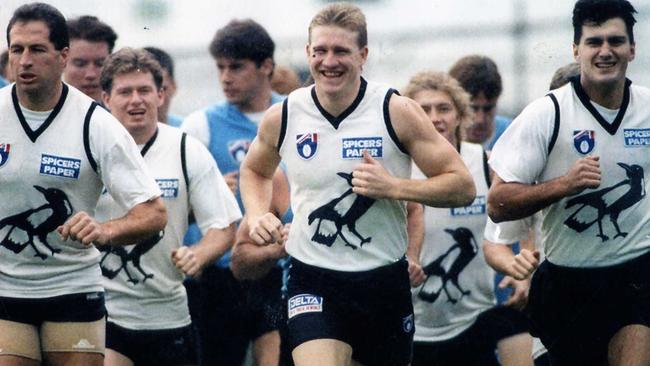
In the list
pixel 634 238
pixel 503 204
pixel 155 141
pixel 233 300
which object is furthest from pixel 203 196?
pixel 634 238

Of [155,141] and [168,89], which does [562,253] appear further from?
[168,89]

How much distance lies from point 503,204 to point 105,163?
Answer: 83.8 inches

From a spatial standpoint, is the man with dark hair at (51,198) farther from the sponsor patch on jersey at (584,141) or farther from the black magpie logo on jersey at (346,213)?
the sponsor patch on jersey at (584,141)

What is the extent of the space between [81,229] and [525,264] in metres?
2.51

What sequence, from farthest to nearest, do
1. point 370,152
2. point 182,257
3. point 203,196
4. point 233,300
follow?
point 233,300 < point 203,196 < point 182,257 < point 370,152

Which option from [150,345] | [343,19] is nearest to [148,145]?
[150,345]

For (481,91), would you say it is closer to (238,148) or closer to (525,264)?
(238,148)

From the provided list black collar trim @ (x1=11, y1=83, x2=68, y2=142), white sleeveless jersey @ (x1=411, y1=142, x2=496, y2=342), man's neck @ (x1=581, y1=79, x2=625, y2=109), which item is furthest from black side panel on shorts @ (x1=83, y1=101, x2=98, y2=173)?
white sleeveless jersey @ (x1=411, y1=142, x2=496, y2=342)

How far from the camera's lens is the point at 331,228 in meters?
8.34

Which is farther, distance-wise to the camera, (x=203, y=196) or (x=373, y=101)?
(x=203, y=196)

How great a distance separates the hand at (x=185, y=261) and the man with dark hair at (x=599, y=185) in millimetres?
1765

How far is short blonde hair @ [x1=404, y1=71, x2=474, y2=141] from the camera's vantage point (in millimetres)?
10664

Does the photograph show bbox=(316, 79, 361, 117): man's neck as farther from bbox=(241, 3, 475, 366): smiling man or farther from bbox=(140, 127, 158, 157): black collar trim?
bbox=(140, 127, 158, 157): black collar trim

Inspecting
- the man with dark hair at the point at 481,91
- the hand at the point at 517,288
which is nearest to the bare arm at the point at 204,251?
the hand at the point at 517,288
